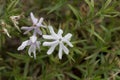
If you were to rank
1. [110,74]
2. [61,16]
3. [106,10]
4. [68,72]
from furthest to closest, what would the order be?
[61,16] → [68,72] → [110,74] → [106,10]

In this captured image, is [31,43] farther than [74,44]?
No

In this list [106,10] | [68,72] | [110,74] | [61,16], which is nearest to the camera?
[106,10]

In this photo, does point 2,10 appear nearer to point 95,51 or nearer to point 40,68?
point 40,68

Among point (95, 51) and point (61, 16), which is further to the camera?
point (61, 16)

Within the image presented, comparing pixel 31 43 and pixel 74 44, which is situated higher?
pixel 31 43

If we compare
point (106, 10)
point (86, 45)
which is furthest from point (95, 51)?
point (106, 10)

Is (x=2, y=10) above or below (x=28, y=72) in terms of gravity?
above

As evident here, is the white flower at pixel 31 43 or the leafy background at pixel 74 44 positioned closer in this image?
the white flower at pixel 31 43

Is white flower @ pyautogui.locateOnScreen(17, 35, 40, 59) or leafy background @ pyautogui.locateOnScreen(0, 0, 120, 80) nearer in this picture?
white flower @ pyautogui.locateOnScreen(17, 35, 40, 59)
